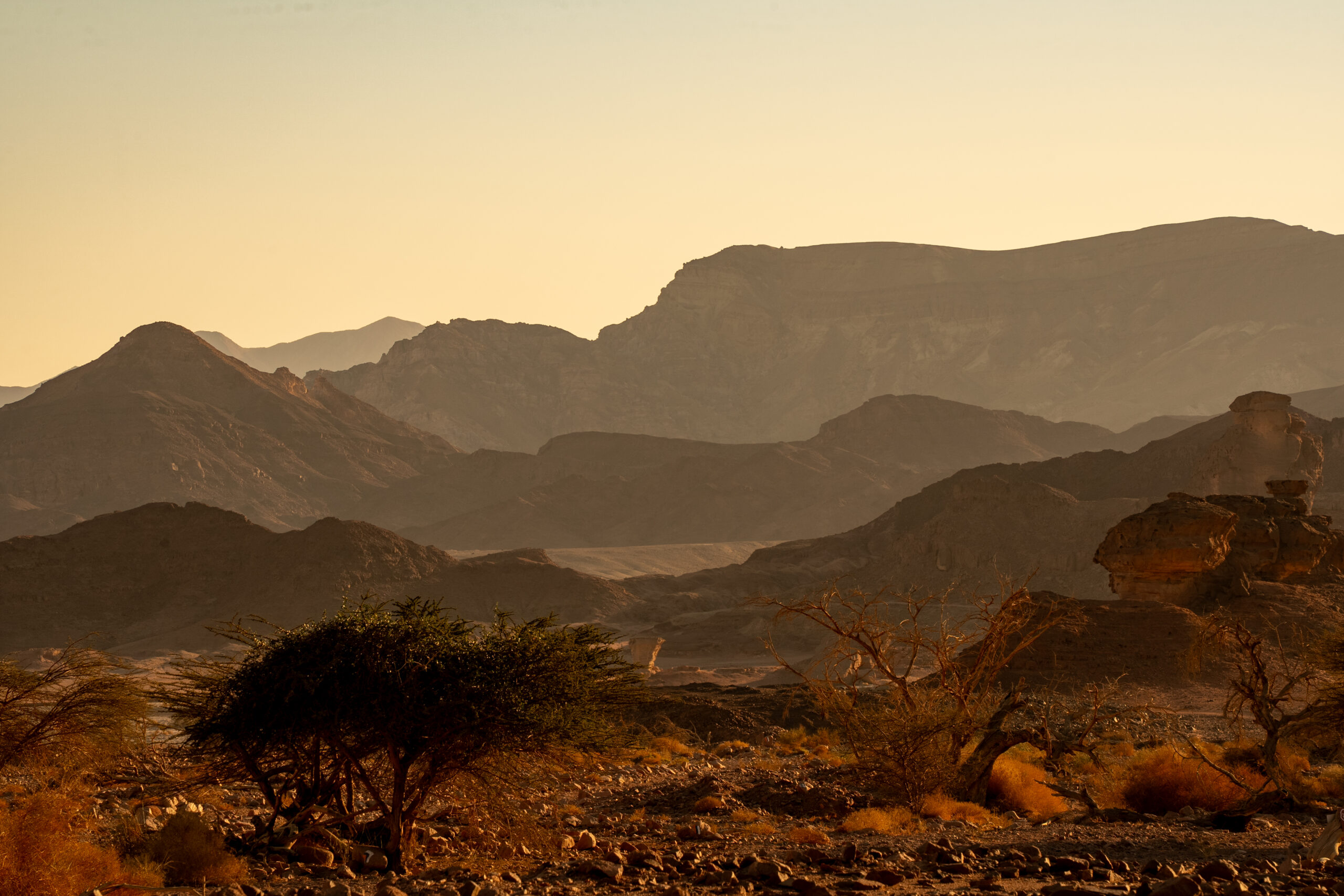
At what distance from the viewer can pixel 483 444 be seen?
192 m

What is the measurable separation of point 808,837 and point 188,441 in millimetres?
129473

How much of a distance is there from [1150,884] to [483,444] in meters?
182

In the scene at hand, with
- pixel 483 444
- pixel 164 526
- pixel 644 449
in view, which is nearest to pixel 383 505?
pixel 644 449

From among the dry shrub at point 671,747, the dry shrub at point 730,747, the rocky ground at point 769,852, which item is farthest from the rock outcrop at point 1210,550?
the rocky ground at point 769,852

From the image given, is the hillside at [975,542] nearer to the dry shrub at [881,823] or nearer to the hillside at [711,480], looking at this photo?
the hillside at [711,480]

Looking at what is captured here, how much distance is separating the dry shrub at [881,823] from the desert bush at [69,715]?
8.85m

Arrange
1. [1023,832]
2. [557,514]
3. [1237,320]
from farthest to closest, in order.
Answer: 1. [1237,320]
2. [557,514]
3. [1023,832]

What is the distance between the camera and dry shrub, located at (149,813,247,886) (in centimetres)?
1178

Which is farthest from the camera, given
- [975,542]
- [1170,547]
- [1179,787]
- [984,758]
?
[975,542]

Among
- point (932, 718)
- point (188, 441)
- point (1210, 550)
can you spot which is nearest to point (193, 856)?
point (932, 718)

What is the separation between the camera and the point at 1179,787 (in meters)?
18.8

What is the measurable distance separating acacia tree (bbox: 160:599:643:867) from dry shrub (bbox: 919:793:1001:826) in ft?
17.9

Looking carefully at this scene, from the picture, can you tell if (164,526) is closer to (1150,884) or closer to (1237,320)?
(1150,884)

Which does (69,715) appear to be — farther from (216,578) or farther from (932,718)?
(216,578)
